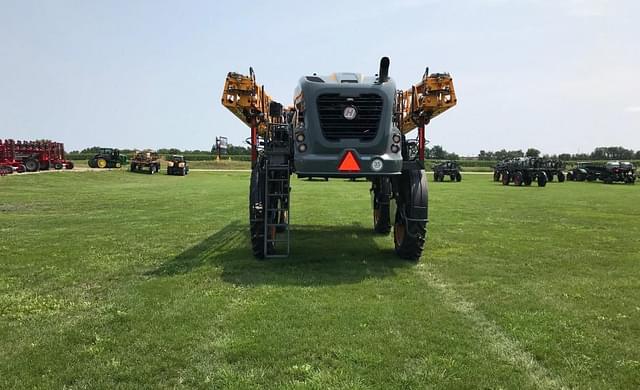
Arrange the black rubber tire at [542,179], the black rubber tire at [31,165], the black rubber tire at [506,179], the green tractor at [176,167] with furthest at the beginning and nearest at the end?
1. the green tractor at [176,167]
2. the black rubber tire at [506,179]
3. the black rubber tire at [31,165]
4. the black rubber tire at [542,179]

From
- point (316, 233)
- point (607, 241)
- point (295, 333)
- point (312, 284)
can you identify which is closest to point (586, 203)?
point (607, 241)

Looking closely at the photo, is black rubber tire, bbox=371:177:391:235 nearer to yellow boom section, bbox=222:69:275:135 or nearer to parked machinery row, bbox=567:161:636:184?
yellow boom section, bbox=222:69:275:135

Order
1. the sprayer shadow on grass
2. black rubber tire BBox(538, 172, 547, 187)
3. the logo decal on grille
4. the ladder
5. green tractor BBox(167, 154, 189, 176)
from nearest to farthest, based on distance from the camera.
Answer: the sprayer shadow on grass, the logo decal on grille, the ladder, black rubber tire BBox(538, 172, 547, 187), green tractor BBox(167, 154, 189, 176)

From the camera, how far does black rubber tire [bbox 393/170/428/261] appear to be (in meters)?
8.30

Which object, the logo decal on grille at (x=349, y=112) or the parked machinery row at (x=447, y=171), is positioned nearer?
the logo decal on grille at (x=349, y=112)

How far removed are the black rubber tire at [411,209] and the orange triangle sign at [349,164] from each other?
1.27 m

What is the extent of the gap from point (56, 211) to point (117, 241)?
7.17 m

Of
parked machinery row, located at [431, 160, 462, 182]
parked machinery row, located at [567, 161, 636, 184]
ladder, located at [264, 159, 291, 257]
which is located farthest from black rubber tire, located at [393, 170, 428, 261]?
parked machinery row, located at [567, 161, 636, 184]

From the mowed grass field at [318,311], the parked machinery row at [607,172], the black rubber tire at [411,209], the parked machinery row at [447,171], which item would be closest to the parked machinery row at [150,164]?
the parked machinery row at [447,171]

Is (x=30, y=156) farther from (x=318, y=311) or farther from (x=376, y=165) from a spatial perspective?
(x=318, y=311)

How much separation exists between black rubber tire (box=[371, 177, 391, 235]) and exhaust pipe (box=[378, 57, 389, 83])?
3.68m

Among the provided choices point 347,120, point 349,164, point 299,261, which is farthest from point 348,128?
point 299,261

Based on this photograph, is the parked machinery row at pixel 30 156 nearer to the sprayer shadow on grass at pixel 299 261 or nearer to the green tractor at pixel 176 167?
the green tractor at pixel 176 167

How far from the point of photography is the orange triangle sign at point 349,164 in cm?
764
